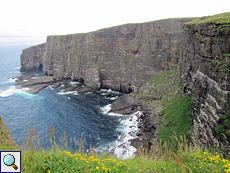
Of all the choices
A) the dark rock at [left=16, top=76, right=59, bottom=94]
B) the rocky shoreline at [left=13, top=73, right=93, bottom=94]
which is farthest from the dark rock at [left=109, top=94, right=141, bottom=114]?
the dark rock at [left=16, top=76, right=59, bottom=94]

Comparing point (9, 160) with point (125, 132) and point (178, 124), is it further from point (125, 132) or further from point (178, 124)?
point (125, 132)

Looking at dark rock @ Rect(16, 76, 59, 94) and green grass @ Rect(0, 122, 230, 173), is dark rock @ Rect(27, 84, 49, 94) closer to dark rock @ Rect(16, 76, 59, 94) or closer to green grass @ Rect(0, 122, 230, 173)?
dark rock @ Rect(16, 76, 59, 94)

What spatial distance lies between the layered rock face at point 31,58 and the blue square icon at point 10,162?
383 ft

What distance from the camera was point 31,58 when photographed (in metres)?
109

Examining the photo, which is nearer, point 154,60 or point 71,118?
point 71,118

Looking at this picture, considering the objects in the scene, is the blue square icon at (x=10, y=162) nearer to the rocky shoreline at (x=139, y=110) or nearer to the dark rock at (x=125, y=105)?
the rocky shoreline at (x=139, y=110)

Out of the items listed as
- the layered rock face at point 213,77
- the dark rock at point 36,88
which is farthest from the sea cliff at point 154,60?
the dark rock at point 36,88

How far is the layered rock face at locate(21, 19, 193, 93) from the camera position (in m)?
54.7

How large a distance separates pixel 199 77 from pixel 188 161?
13.9 meters

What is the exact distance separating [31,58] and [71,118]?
84.9 meters

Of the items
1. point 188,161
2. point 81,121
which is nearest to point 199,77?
point 188,161

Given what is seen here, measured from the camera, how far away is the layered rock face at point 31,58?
107m

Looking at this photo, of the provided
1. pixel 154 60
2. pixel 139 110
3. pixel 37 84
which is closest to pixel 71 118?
pixel 139 110

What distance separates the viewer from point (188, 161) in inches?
275
